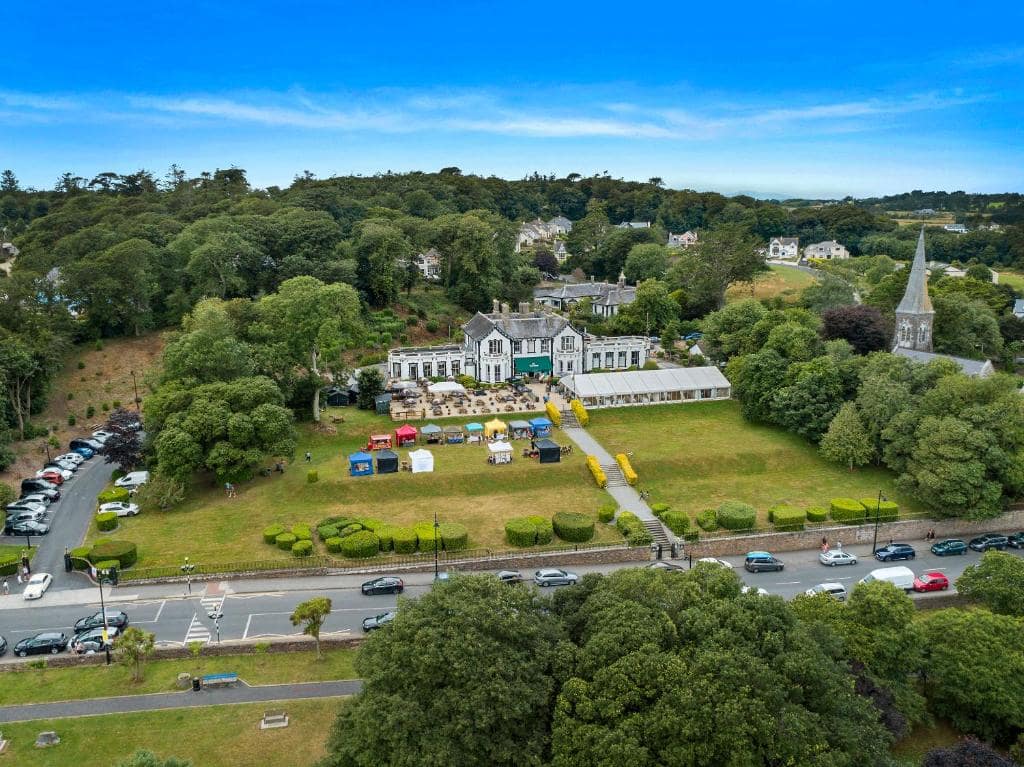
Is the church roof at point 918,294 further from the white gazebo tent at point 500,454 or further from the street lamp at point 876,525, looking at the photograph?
the white gazebo tent at point 500,454

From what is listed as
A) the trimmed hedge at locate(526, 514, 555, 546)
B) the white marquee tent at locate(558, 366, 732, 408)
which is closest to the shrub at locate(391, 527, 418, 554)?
the trimmed hedge at locate(526, 514, 555, 546)

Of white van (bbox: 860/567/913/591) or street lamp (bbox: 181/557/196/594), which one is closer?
street lamp (bbox: 181/557/196/594)

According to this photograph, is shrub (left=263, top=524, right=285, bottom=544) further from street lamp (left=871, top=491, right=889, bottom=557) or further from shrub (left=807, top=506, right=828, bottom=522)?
street lamp (left=871, top=491, right=889, bottom=557)

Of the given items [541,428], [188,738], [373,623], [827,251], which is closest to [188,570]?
[373,623]

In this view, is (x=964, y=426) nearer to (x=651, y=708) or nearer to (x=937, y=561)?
(x=937, y=561)

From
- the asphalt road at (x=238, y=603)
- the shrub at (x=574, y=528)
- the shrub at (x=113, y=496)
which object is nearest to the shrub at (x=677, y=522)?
the asphalt road at (x=238, y=603)

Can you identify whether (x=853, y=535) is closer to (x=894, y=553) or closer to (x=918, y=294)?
(x=894, y=553)

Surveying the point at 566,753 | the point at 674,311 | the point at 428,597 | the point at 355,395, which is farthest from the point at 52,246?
the point at 566,753
